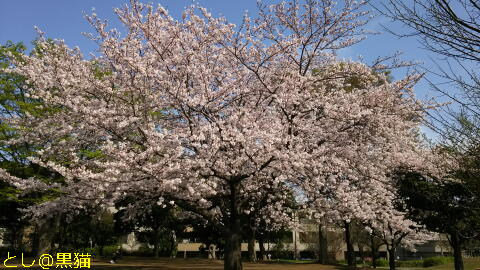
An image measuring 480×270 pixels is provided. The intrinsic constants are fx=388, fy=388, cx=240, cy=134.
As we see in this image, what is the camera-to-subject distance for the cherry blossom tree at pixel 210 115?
37.9 feet

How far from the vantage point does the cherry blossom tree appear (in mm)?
11555

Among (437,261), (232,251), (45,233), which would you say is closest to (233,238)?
(232,251)

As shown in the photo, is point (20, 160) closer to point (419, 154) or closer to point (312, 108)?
point (312, 108)

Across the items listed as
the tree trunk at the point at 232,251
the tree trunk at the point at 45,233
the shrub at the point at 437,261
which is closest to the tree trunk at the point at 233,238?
the tree trunk at the point at 232,251

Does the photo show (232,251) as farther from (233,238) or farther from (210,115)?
(210,115)

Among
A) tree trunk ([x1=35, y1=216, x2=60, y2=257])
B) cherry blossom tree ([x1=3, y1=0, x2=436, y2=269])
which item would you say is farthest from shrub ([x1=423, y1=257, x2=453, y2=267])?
tree trunk ([x1=35, y1=216, x2=60, y2=257])

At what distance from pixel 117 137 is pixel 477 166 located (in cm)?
1003

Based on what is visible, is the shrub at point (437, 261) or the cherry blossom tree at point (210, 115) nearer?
the cherry blossom tree at point (210, 115)

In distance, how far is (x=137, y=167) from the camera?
11047 millimetres

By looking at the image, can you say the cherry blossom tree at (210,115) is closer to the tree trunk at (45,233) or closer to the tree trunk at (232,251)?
the tree trunk at (232,251)

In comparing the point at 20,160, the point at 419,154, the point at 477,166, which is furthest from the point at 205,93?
the point at 20,160

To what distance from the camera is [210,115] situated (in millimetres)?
12602

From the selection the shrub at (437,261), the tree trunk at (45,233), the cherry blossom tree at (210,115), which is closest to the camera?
the cherry blossom tree at (210,115)

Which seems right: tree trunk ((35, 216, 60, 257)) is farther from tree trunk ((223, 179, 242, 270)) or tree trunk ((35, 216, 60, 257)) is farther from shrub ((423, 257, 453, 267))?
shrub ((423, 257, 453, 267))
